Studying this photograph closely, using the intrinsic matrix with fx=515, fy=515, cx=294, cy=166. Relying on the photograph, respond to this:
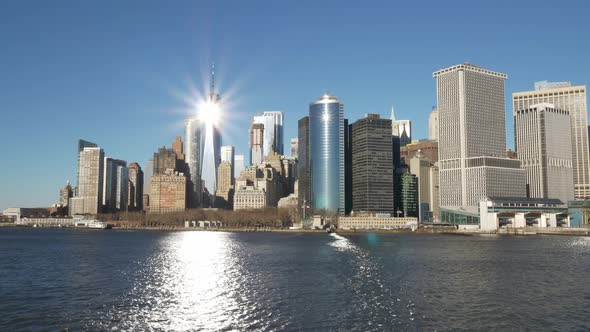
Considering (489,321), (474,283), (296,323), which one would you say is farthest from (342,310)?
(474,283)

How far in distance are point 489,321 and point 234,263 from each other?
61593mm

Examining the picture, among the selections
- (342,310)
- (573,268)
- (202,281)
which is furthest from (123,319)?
(573,268)

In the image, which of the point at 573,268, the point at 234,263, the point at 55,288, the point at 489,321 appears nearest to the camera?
the point at 489,321

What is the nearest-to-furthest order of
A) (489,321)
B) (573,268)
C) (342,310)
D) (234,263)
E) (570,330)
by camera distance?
(570,330) < (489,321) < (342,310) < (573,268) < (234,263)

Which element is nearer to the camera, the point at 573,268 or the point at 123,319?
the point at 123,319

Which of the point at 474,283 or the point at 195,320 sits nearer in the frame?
the point at 195,320

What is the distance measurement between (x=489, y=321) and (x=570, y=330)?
6.92 meters

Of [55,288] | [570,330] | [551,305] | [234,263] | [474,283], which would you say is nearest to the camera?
[570,330]

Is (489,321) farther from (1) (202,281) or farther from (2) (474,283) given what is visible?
(1) (202,281)

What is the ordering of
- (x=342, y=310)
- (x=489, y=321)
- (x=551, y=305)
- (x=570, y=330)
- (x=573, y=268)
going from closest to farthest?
1. (x=570, y=330)
2. (x=489, y=321)
3. (x=342, y=310)
4. (x=551, y=305)
5. (x=573, y=268)

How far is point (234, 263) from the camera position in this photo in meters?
103

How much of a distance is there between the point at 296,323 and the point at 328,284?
23.6 meters

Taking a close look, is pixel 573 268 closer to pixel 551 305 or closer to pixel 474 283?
pixel 474 283

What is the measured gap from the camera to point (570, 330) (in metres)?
46.6
